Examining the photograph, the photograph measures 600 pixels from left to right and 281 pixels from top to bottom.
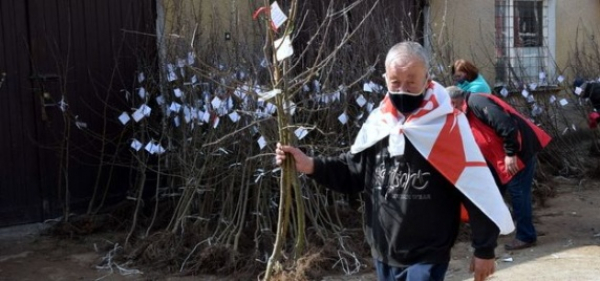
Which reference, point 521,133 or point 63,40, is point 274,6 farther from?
point 63,40

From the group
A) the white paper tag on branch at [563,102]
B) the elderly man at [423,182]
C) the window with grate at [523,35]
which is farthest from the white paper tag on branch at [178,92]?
the window with grate at [523,35]

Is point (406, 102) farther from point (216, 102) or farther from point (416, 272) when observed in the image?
point (216, 102)

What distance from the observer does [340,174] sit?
335 cm

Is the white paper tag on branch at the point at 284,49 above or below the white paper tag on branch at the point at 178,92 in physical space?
above

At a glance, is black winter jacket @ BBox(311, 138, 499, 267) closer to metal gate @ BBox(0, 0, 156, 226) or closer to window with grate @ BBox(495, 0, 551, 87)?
metal gate @ BBox(0, 0, 156, 226)

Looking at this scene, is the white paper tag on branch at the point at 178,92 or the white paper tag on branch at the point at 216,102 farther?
the white paper tag on branch at the point at 178,92

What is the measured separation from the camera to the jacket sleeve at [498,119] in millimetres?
5207

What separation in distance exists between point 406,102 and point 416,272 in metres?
0.70

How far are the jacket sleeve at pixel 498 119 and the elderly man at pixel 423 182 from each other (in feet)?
7.34

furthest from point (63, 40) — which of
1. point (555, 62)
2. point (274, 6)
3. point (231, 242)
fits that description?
point (555, 62)

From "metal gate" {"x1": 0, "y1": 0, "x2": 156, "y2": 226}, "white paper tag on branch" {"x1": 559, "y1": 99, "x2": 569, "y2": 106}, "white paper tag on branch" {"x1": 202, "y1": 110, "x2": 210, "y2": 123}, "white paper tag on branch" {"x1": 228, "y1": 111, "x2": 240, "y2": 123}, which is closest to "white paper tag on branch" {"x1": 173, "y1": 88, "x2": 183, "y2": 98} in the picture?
"white paper tag on branch" {"x1": 202, "y1": 110, "x2": 210, "y2": 123}

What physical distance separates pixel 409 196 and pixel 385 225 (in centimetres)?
18

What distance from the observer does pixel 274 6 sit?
3.53 meters

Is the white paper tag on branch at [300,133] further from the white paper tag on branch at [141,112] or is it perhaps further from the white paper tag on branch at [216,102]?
the white paper tag on branch at [141,112]
